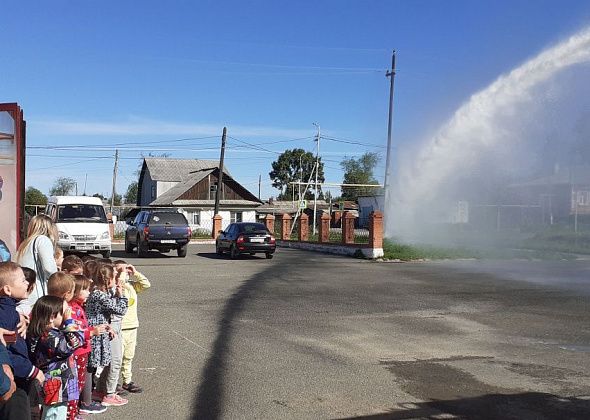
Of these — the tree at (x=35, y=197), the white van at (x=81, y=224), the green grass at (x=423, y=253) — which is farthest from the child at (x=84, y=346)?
the tree at (x=35, y=197)

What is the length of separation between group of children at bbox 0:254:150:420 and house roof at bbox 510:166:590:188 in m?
23.1

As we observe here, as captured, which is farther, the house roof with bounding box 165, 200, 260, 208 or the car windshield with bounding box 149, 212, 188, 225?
the house roof with bounding box 165, 200, 260, 208

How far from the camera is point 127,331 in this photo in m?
6.12

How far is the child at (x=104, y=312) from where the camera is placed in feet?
18.3

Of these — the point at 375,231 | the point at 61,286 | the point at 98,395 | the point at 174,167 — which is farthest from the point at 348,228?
the point at 174,167

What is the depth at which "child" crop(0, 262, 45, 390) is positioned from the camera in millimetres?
4020

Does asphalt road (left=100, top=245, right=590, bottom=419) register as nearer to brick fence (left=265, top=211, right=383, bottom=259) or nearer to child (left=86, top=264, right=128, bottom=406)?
child (left=86, top=264, right=128, bottom=406)

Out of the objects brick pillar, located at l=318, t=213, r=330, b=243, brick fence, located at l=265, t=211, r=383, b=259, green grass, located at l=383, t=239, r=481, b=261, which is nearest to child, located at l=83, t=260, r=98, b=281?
green grass, located at l=383, t=239, r=481, b=261

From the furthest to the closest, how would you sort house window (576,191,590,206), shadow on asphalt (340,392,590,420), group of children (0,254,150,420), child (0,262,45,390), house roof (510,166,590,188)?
1. house window (576,191,590,206)
2. house roof (510,166,590,188)
3. shadow on asphalt (340,392,590,420)
4. group of children (0,254,150,420)
5. child (0,262,45,390)

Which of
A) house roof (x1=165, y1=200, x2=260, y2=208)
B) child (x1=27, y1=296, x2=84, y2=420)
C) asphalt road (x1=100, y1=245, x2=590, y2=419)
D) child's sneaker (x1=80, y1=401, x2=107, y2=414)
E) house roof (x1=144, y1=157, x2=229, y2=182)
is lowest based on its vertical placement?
child's sneaker (x1=80, y1=401, x2=107, y2=414)

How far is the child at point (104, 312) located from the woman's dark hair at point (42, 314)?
120cm

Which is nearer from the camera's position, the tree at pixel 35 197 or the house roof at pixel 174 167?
the tree at pixel 35 197

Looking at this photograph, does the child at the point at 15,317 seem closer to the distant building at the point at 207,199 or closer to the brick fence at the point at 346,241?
the brick fence at the point at 346,241

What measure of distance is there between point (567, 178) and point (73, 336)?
1040 inches
